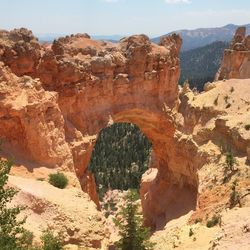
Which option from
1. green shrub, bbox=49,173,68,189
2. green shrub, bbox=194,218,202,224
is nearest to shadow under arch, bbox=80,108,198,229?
green shrub, bbox=49,173,68,189

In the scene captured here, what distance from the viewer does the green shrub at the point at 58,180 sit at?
27.9m

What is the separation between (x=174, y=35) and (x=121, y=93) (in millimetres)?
10326

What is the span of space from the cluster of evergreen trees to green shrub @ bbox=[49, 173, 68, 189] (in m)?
39.2

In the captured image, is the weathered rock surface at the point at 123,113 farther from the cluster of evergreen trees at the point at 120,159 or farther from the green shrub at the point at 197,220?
the cluster of evergreen trees at the point at 120,159

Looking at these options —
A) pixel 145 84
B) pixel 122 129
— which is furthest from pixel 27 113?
pixel 122 129

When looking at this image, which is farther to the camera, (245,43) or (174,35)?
(245,43)

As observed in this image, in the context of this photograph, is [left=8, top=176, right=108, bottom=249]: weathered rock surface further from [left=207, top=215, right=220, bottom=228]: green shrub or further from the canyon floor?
[left=207, top=215, right=220, bottom=228]: green shrub

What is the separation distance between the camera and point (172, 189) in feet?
142

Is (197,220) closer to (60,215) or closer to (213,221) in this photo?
(213,221)

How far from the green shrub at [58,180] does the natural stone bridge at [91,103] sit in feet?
6.27

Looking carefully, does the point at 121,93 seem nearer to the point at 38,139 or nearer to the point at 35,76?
the point at 35,76

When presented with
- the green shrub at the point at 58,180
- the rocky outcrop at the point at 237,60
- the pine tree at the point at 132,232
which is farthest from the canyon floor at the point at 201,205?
the rocky outcrop at the point at 237,60

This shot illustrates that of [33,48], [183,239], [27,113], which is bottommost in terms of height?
[183,239]

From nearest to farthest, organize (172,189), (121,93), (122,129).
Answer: (121,93) → (172,189) → (122,129)
